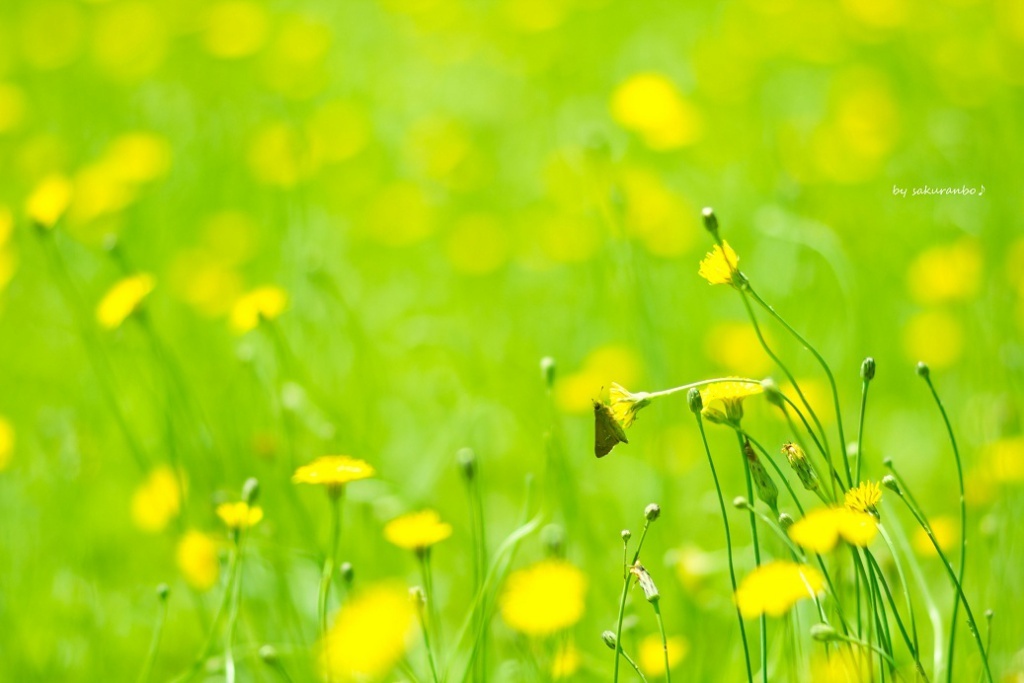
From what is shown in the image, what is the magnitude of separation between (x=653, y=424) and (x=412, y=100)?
265 cm

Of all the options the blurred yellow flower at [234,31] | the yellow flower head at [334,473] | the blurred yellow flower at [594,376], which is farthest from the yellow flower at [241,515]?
the blurred yellow flower at [234,31]

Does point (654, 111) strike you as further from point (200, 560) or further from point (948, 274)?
point (200, 560)

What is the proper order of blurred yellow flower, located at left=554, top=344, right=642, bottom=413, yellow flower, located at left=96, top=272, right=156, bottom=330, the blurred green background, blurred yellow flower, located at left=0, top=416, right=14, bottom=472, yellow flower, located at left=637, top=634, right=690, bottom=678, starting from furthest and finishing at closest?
blurred yellow flower, located at left=554, top=344, right=642, bottom=413 → blurred yellow flower, located at left=0, top=416, right=14, bottom=472 → the blurred green background → yellow flower, located at left=96, top=272, right=156, bottom=330 → yellow flower, located at left=637, top=634, right=690, bottom=678

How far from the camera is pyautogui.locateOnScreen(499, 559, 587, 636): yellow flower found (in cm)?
104

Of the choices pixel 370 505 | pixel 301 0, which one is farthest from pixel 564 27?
pixel 370 505

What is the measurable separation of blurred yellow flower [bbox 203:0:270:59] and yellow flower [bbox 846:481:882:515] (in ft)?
12.5

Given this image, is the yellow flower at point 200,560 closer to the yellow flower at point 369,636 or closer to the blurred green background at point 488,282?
the blurred green background at point 488,282

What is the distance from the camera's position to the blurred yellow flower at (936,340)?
2.14 metres

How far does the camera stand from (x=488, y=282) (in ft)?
9.16

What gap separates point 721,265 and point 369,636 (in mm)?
521

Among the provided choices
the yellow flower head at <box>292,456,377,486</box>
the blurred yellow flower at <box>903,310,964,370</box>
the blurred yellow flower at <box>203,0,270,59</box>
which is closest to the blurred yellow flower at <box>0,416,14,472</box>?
the yellow flower head at <box>292,456,377,486</box>

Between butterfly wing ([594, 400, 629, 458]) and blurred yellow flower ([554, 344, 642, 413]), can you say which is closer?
butterfly wing ([594, 400, 629, 458])

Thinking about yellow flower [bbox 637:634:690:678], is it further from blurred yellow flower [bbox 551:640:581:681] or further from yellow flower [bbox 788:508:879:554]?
yellow flower [bbox 788:508:879:554]

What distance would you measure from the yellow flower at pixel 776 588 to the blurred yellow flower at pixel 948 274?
1345mm
